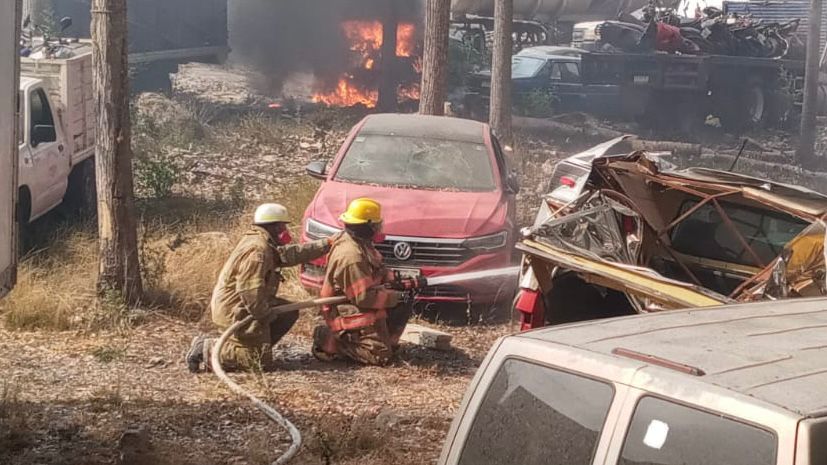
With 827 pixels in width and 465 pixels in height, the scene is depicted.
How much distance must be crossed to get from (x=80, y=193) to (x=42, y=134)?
2172mm

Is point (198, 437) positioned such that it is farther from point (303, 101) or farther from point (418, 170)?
point (303, 101)

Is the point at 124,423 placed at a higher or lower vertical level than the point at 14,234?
lower

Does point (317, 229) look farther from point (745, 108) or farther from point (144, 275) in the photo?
point (745, 108)

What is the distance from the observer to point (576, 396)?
9.68 feet

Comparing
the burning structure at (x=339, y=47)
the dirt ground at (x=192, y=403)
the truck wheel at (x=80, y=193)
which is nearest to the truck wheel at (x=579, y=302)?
the dirt ground at (x=192, y=403)

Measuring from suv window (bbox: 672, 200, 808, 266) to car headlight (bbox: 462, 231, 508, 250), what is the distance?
8.03 ft

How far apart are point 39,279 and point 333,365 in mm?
3080

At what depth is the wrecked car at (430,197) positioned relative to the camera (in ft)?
29.6

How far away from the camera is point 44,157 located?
36.6ft

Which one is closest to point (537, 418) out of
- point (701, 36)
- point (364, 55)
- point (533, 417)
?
point (533, 417)

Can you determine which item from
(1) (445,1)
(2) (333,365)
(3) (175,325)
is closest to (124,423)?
(2) (333,365)

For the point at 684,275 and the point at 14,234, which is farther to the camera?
the point at 684,275

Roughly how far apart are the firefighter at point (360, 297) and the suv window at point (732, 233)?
6.80 feet

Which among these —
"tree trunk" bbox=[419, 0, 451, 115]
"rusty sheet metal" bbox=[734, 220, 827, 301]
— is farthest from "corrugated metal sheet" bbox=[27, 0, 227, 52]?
"rusty sheet metal" bbox=[734, 220, 827, 301]
